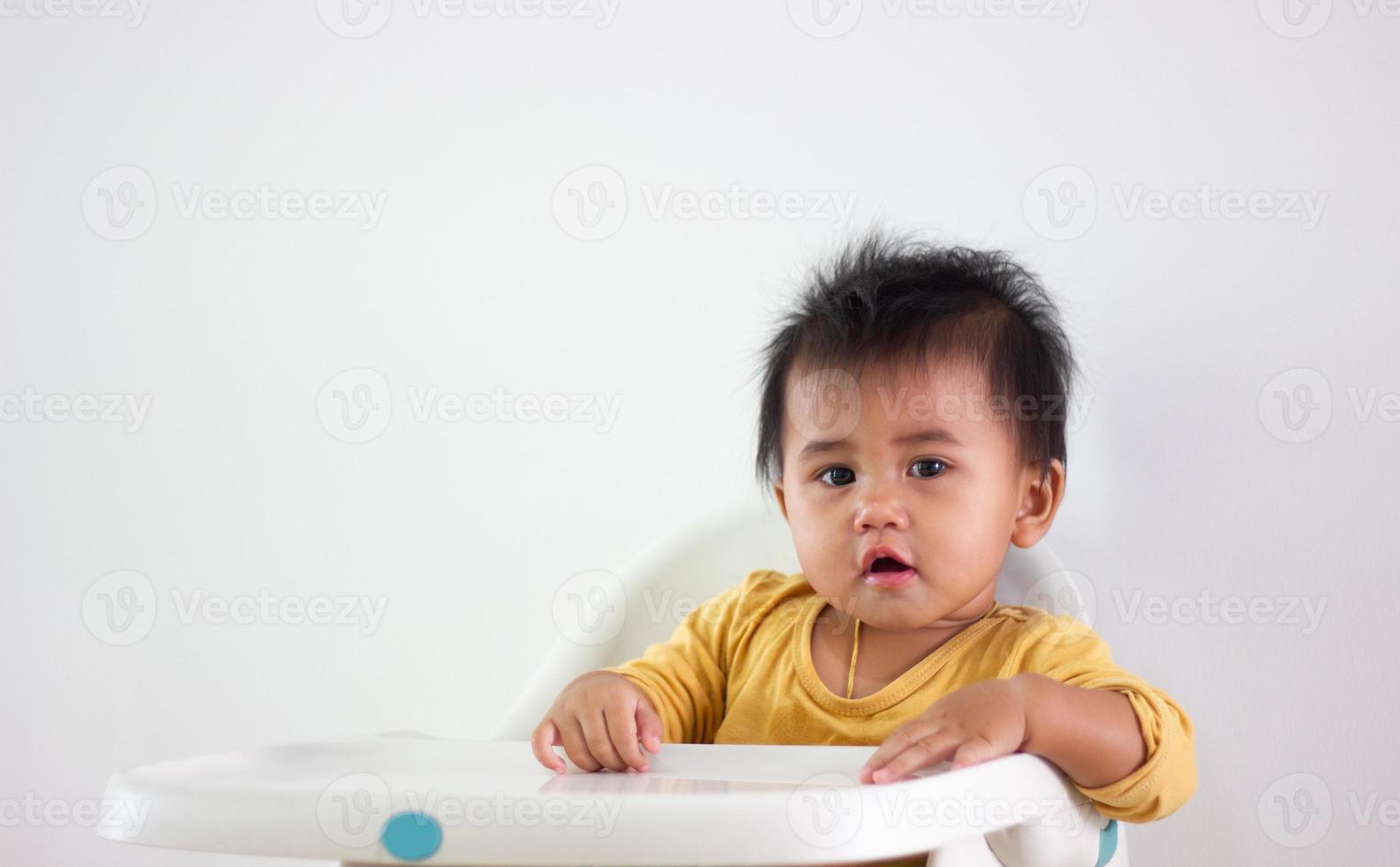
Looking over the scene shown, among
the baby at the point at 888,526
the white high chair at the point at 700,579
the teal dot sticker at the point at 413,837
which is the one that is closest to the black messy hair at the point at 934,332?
the baby at the point at 888,526

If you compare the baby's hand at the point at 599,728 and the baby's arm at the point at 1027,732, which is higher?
the baby's arm at the point at 1027,732

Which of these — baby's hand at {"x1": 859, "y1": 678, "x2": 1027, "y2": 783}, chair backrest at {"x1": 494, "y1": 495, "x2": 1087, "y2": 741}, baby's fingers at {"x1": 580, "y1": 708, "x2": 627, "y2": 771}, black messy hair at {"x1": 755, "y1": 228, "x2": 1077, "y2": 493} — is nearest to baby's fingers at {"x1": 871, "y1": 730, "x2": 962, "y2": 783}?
baby's hand at {"x1": 859, "y1": 678, "x2": 1027, "y2": 783}

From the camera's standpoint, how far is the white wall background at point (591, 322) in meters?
1.18

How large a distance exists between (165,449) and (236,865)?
0.48m

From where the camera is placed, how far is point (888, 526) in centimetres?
91

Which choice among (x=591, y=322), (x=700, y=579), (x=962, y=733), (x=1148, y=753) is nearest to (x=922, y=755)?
(x=962, y=733)

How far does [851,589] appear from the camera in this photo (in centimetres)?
94

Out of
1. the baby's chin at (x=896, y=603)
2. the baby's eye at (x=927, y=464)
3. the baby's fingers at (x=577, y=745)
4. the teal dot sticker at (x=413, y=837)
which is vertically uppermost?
the baby's eye at (x=927, y=464)

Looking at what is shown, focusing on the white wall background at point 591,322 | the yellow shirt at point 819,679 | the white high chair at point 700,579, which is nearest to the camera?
the yellow shirt at point 819,679

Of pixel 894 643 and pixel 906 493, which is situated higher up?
pixel 906 493

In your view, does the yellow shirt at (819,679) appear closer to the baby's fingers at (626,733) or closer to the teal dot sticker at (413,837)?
the baby's fingers at (626,733)

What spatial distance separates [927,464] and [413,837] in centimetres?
50

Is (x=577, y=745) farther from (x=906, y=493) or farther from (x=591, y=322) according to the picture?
(x=591, y=322)

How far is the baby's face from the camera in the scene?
92cm
